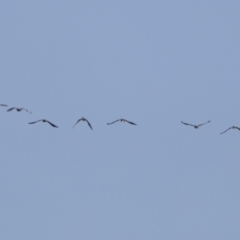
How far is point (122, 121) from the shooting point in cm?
12900

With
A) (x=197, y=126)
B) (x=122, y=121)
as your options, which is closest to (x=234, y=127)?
(x=197, y=126)

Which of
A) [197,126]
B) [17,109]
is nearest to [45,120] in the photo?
[17,109]

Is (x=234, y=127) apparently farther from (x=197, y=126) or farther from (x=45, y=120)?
(x=45, y=120)

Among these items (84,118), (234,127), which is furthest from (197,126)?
(84,118)

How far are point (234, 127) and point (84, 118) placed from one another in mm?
18318

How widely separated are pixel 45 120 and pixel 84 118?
15.0ft

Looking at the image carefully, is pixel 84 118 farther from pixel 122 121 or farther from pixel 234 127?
pixel 234 127

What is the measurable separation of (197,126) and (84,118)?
13612mm

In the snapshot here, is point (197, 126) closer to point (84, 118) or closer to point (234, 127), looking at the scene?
point (234, 127)

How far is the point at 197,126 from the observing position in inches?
5153

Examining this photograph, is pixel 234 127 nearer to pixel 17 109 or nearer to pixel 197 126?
pixel 197 126

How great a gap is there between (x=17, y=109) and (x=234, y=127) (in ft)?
85.7

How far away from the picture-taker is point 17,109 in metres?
125

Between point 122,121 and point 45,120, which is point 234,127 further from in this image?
point 45,120
